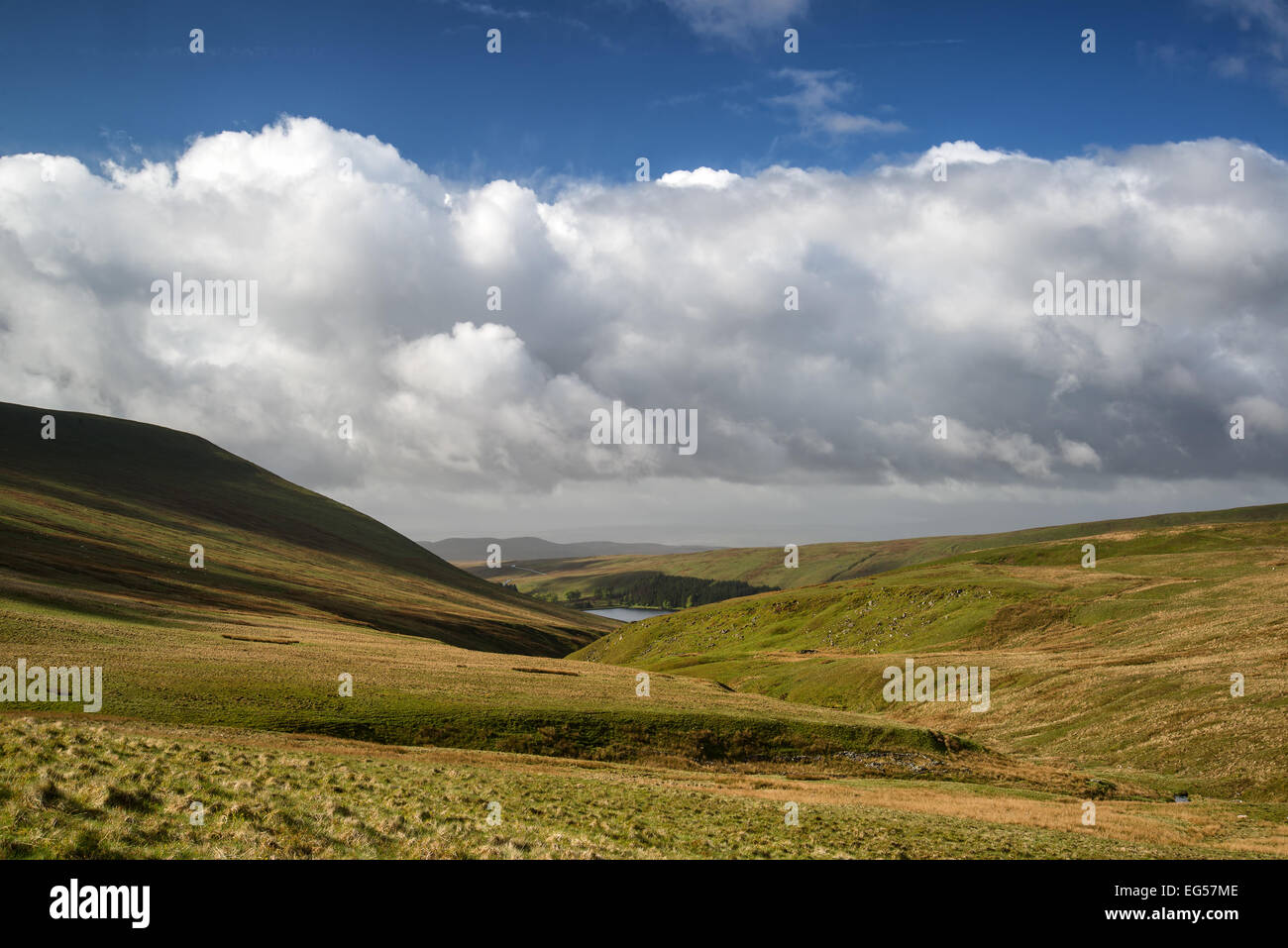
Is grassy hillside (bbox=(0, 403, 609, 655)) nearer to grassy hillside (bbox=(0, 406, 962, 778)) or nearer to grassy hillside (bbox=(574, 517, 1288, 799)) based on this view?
grassy hillside (bbox=(0, 406, 962, 778))

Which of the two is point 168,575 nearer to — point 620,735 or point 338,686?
point 338,686

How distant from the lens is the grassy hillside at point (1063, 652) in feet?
192

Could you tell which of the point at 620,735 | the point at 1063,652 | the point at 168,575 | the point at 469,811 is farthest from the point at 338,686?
the point at 1063,652

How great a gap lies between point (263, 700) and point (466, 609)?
487ft

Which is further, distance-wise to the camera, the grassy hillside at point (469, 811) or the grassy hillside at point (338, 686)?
the grassy hillside at point (338, 686)

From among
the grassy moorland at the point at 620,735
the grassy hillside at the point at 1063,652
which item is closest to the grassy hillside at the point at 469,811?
the grassy moorland at the point at 620,735

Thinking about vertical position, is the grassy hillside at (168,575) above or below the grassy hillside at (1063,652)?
above

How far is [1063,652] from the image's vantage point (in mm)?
98062

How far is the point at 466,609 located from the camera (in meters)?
193

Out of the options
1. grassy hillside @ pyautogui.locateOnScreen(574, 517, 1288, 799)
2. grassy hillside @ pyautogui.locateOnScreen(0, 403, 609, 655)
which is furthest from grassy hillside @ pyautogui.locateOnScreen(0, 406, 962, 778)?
grassy hillside @ pyautogui.locateOnScreen(574, 517, 1288, 799)

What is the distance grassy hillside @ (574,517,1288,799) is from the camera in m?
58.4

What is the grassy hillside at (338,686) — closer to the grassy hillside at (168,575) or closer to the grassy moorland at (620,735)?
the grassy moorland at (620,735)
